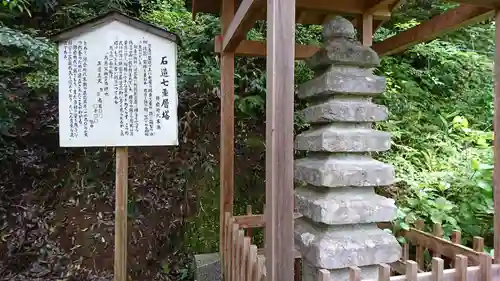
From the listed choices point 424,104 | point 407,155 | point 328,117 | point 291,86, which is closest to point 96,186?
point 328,117

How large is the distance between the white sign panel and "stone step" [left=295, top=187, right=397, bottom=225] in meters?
1.14

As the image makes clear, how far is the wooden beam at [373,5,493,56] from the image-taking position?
2598 millimetres

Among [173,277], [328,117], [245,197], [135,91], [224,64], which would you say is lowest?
[173,277]

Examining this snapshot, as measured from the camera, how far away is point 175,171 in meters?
4.63

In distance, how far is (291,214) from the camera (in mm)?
1710

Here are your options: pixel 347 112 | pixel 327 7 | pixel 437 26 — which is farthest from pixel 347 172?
pixel 327 7

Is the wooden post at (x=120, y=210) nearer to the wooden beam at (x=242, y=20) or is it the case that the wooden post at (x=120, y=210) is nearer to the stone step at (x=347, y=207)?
the wooden beam at (x=242, y=20)

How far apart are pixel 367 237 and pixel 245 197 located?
2446 mm

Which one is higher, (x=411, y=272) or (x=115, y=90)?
(x=115, y=90)

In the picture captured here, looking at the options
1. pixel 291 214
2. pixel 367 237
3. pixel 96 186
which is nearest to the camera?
pixel 291 214

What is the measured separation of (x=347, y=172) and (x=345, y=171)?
1 centimetres

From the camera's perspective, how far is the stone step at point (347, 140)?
7.58 ft

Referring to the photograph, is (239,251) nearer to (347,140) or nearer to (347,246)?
(347,246)

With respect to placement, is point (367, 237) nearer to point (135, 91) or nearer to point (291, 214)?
point (291, 214)
